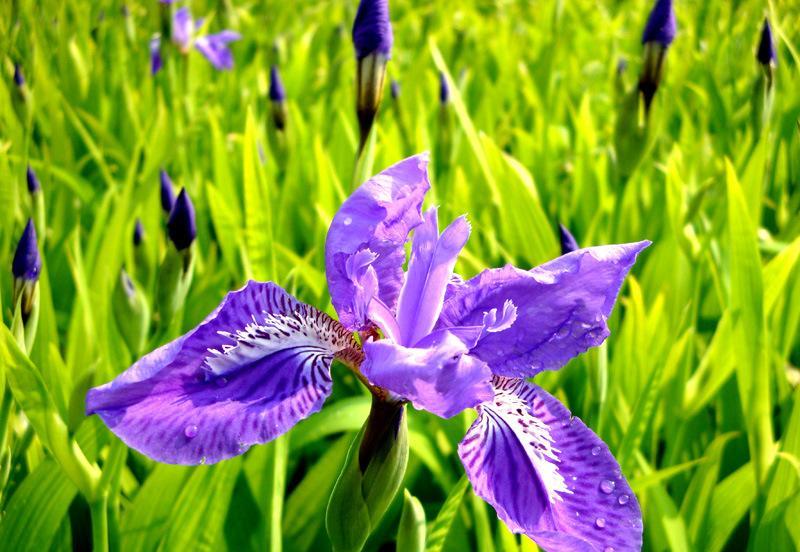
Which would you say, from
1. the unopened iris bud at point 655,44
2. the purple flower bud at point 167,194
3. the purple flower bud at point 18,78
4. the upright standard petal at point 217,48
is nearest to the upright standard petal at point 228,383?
the purple flower bud at point 167,194

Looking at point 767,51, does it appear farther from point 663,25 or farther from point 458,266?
point 458,266

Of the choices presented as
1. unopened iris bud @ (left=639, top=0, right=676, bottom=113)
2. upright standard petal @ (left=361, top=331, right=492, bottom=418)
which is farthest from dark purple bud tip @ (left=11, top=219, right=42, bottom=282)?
unopened iris bud @ (left=639, top=0, right=676, bottom=113)

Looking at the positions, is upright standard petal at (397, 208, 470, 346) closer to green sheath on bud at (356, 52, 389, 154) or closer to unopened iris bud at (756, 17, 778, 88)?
green sheath on bud at (356, 52, 389, 154)

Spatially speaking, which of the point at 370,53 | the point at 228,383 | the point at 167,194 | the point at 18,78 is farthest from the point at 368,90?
the point at 18,78

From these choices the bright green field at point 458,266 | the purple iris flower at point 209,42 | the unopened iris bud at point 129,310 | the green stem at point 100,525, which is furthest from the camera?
the purple iris flower at point 209,42

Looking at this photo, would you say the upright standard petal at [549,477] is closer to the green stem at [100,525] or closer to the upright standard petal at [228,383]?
the upright standard petal at [228,383]

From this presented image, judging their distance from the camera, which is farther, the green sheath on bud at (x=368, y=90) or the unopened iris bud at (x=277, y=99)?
the unopened iris bud at (x=277, y=99)

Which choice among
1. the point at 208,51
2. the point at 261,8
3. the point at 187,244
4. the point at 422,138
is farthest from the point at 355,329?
the point at 261,8
